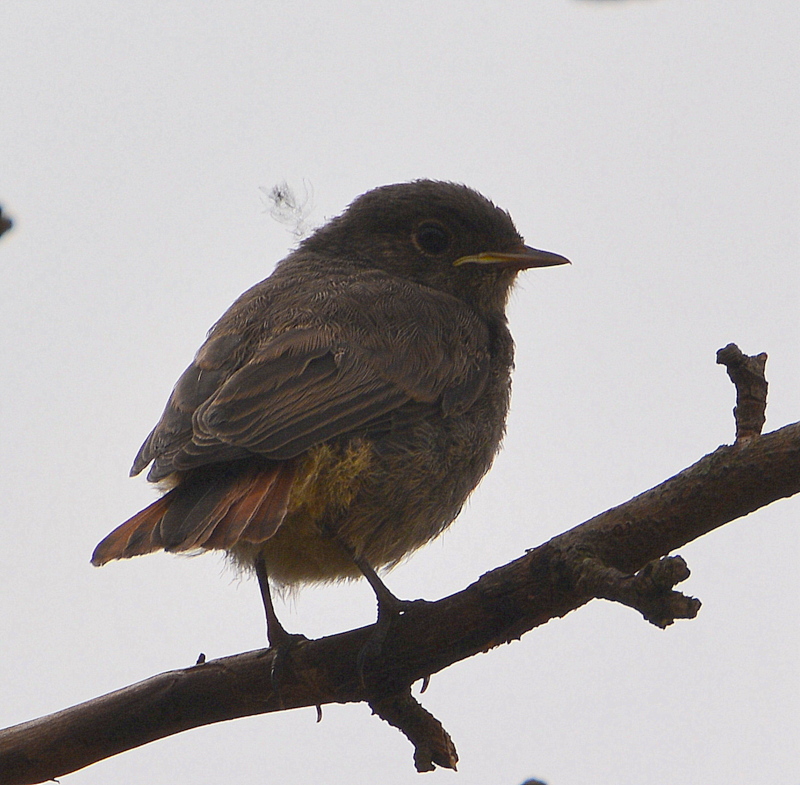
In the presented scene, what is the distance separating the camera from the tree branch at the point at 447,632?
2967mm

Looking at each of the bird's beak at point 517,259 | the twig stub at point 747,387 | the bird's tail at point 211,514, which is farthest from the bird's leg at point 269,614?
the bird's beak at point 517,259

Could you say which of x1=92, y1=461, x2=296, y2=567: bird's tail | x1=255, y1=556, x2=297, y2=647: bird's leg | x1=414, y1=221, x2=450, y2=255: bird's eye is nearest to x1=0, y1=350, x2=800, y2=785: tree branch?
x1=255, y1=556, x2=297, y2=647: bird's leg

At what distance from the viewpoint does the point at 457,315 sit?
508 centimetres

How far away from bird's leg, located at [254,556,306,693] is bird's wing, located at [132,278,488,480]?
0.62 metres

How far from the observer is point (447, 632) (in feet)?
11.1

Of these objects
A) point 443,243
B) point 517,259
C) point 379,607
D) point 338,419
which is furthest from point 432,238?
point 379,607

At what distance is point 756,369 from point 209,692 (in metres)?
1.92

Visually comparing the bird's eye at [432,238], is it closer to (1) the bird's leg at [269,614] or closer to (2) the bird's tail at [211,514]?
(1) the bird's leg at [269,614]

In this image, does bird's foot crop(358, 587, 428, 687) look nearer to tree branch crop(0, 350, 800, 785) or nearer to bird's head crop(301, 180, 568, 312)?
tree branch crop(0, 350, 800, 785)

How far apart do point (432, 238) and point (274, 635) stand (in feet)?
7.72

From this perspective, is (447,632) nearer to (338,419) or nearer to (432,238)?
(338,419)

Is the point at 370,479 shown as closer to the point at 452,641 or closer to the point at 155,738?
the point at 452,641

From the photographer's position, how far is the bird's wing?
3.75 metres

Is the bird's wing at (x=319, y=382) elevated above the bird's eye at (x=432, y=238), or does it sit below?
below
